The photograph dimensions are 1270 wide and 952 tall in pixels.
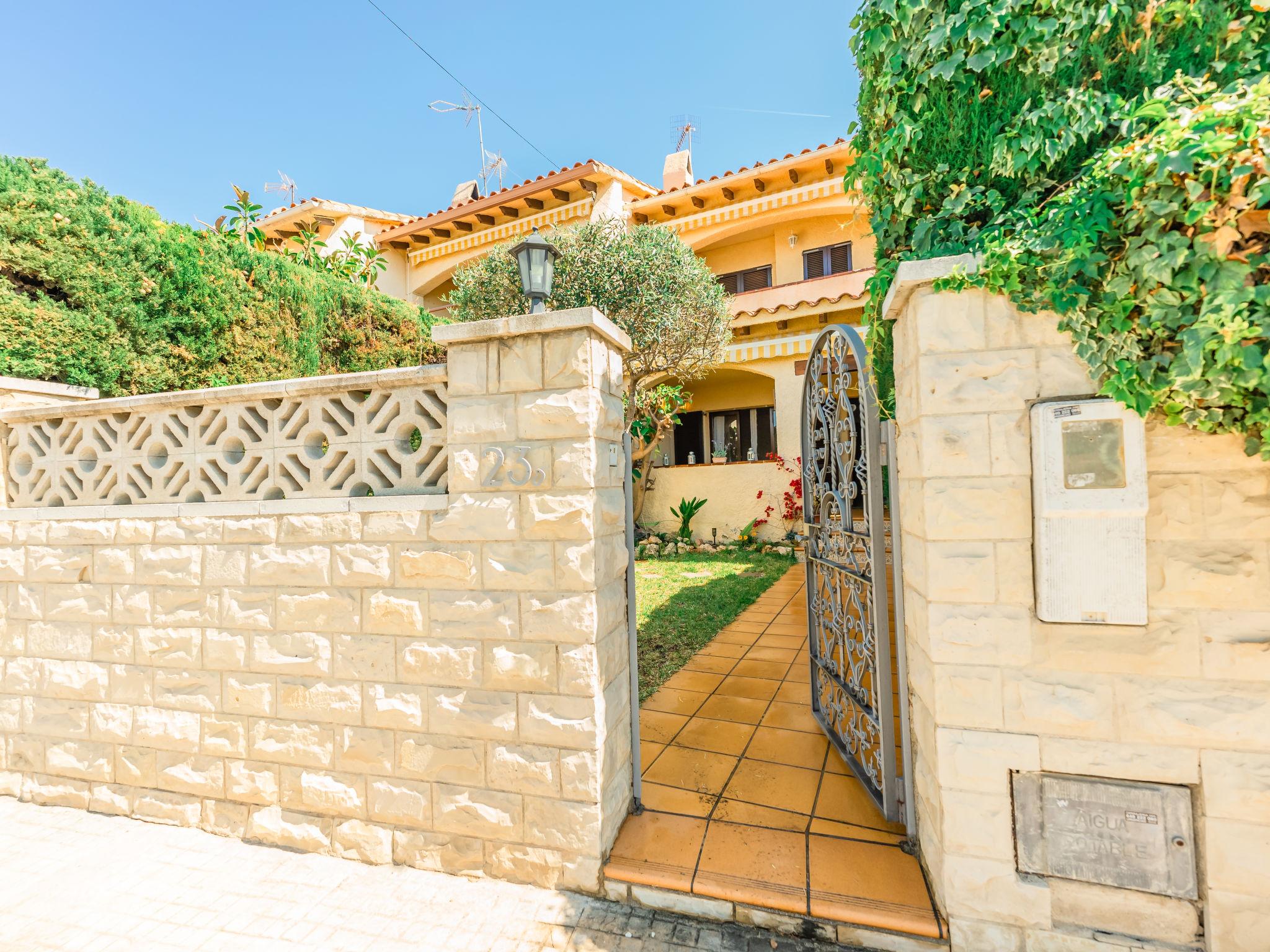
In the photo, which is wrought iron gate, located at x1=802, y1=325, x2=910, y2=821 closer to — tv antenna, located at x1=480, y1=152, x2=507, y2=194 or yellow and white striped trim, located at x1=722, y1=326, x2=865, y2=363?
yellow and white striped trim, located at x1=722, y1=326, x2=865, y2=363

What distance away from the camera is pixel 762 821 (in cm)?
268

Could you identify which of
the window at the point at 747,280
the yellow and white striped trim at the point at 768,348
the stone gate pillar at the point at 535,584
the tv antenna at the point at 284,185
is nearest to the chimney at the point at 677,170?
the window at the point at 747,280

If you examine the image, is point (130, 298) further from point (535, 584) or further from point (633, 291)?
point (633, 291)

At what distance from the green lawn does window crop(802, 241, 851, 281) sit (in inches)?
265

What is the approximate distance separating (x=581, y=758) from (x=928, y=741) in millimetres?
1457

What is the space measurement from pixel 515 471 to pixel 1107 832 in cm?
262

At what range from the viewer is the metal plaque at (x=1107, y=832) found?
Answer: 1.88 meters

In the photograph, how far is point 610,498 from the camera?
2643 mm

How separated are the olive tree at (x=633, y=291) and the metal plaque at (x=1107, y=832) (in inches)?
277

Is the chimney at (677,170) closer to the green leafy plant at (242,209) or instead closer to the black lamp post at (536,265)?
the green leafy plant at (242,209)

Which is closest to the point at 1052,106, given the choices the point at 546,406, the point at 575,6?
the point at 546,406

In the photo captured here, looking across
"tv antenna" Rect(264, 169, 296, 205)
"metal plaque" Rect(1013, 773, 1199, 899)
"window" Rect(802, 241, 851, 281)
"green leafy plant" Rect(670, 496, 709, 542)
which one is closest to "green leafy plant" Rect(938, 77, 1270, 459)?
"metal plaque" Rect(1013, 773, 1199, 899)

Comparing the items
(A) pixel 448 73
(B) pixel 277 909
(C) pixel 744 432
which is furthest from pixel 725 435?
(B) pixel 277 909

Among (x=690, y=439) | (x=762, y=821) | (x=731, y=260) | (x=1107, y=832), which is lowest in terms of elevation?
(x=762, y=821)
